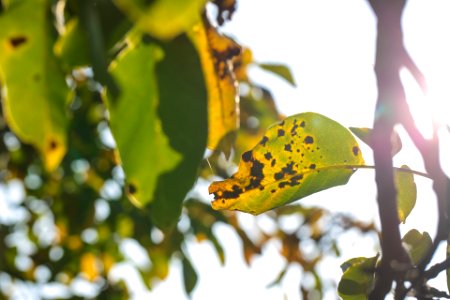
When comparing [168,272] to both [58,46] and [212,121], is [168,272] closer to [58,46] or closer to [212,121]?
[212,121]

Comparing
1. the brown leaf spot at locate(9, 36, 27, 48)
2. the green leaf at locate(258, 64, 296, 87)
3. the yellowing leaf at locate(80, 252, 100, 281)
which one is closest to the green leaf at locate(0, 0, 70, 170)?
the brown leaf spot at locate(9, 36, 27, 48)

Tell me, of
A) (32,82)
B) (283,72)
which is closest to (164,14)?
(32,82)

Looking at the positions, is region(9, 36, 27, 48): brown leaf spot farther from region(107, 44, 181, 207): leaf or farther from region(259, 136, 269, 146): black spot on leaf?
region(259, 136, 269, 146): black spot on leaf

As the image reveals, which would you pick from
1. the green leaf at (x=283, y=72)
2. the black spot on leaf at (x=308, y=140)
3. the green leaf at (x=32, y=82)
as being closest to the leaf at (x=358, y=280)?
the black spot on leaf at (x=308, y=140)

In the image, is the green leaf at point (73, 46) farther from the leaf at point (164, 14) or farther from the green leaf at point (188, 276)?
the green leaf at point (188, 276)

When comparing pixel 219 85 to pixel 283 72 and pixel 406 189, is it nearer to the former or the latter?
pixel 406 189
